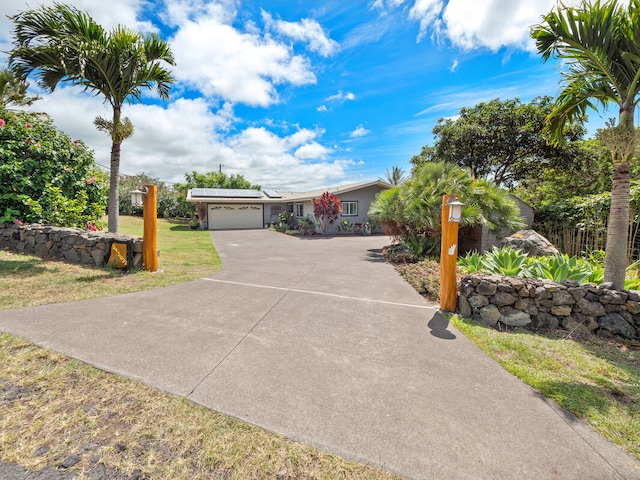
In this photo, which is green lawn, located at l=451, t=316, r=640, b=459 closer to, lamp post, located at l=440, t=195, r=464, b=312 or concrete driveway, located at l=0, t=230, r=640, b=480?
concrete driveway, located at l=0, t=230, r=640, b=480

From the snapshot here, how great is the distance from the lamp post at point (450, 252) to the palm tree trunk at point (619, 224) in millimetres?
1938

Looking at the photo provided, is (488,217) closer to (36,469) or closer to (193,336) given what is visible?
(193,336)

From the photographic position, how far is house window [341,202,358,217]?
70.6 feet

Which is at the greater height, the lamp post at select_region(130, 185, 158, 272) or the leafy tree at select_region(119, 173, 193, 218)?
the leafy tree at select_region(119, 173, 193, 218)

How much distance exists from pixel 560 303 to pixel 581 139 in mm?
15998

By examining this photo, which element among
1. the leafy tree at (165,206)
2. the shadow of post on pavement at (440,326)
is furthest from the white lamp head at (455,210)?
the leafy tree at (165,206)

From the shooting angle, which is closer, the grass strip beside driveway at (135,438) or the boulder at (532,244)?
the grass strip beside driveway at (135,438)

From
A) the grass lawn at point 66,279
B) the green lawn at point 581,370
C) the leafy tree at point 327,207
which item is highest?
the leafy tree at point 327,207

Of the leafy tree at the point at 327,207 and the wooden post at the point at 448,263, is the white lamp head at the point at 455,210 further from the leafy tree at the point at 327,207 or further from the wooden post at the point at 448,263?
the leafy tree at the point at 327,207

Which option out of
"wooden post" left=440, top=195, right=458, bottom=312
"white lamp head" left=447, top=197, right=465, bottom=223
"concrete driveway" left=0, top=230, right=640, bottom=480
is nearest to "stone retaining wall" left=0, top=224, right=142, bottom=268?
"concrete driveway" left=0, top=230, right=640, bottom=480

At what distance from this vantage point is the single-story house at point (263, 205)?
21516 millimetres

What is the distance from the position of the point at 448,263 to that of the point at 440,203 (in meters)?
4.34

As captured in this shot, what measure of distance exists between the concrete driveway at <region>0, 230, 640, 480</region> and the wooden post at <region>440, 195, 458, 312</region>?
392mm

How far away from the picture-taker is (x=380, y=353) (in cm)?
341
